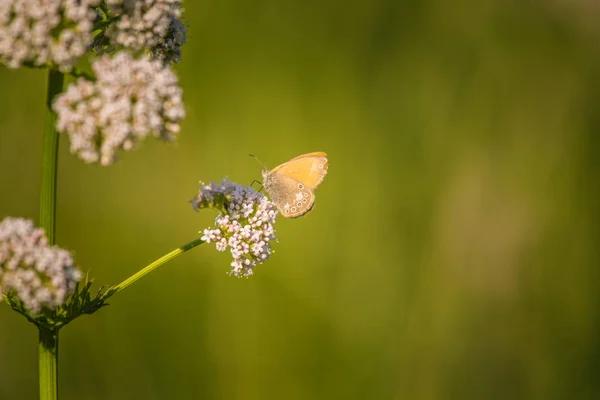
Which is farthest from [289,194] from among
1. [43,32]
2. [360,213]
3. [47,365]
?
[360,213]

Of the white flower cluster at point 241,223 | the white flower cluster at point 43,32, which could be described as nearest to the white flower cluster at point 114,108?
the white flower cluster at point 43,32

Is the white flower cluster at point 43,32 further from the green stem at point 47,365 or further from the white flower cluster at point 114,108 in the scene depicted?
the green stem at point 47,365

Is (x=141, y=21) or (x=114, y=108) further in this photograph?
(x=141, y=21)

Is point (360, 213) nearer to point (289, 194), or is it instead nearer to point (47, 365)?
point (289, 194)

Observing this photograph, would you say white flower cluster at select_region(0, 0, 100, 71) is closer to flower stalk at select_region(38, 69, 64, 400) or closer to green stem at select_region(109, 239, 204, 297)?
flower stalk at select_region(38, 69, 64, 400)

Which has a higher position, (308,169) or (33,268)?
(308,169)

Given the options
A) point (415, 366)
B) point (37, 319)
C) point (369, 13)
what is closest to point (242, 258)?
point (37, 319)
